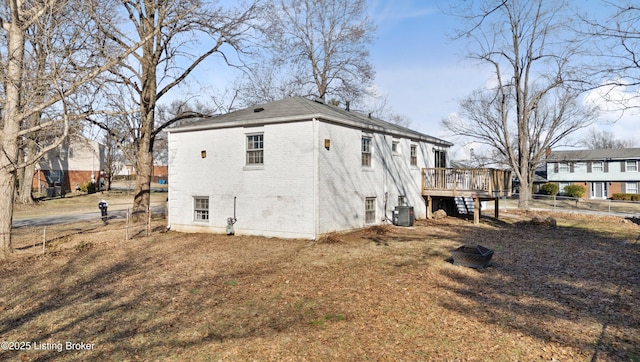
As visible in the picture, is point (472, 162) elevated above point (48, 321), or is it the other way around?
point (472, 162)

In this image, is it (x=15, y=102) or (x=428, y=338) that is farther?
(x=15, y=102)

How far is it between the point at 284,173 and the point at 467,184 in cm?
968

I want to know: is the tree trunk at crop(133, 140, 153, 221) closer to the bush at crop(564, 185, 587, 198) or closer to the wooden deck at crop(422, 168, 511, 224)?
the wooden deck at crop(422, 168, 511, 224)

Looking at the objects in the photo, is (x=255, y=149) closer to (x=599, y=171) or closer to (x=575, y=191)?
A: (x=575, y=191)

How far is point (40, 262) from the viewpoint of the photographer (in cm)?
1050

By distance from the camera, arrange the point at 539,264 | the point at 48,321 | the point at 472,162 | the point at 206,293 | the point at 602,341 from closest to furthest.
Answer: the point at 602,341 < the point at 48,321 < the point at 206,293 < the point at 539,264 < the point at 472,162

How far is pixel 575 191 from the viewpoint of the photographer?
144 ft

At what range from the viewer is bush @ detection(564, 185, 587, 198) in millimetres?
43656

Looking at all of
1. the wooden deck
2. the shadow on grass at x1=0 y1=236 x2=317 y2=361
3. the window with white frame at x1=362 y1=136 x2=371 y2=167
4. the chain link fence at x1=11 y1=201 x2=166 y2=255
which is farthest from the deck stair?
the chain link fence at x1=11 y1=201 x2=166 y2=255

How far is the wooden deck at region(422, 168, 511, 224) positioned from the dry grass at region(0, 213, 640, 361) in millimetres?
5666

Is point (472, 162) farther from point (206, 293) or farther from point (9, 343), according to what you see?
point (9, 343)

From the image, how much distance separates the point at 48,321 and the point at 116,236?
366 inches

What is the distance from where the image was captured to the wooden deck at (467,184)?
1758 cm

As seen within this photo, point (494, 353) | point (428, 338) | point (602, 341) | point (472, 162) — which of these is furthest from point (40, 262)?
point (472, 162)
